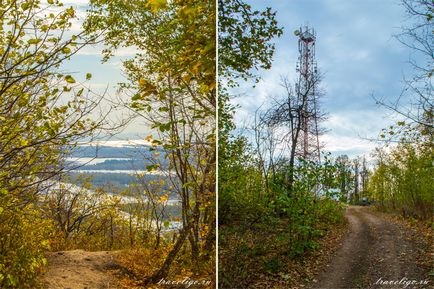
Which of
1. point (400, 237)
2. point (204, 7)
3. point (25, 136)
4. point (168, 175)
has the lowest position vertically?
point (400, 237)

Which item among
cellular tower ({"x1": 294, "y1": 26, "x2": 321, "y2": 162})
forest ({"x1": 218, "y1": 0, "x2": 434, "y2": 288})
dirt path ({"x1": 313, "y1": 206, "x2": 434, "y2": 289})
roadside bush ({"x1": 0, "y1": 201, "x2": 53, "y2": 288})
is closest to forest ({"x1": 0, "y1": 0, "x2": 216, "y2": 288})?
roadside bush ({"x1": 0, "y1": 201, "x2": 53, "y2": 288})

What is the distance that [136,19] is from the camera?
2916 millimetres

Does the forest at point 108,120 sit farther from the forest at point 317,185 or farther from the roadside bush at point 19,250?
the forest at point 317,185

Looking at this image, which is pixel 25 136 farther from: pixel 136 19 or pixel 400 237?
pixel 400 237

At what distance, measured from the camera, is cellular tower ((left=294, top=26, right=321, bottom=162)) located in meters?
2.02

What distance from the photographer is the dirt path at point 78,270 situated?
247 cm

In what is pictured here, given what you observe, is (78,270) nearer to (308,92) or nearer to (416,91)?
(308,92)

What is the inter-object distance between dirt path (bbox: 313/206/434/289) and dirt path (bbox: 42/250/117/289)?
135 cm

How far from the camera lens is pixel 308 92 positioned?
6.79ft

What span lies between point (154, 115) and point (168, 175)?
411mm

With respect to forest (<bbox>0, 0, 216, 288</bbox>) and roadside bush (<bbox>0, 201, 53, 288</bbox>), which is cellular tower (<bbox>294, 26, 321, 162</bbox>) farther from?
roadside bush (<bbox>0, 201, 53, 288</bbox>)

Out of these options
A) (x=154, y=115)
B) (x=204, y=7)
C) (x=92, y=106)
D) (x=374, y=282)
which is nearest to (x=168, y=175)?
(x=154, y=115)

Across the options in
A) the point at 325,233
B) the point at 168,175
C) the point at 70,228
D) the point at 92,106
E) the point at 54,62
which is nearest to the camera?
the point at 325,233

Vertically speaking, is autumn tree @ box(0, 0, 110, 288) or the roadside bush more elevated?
autumn tree @ box(0, 0, 110, 288)
